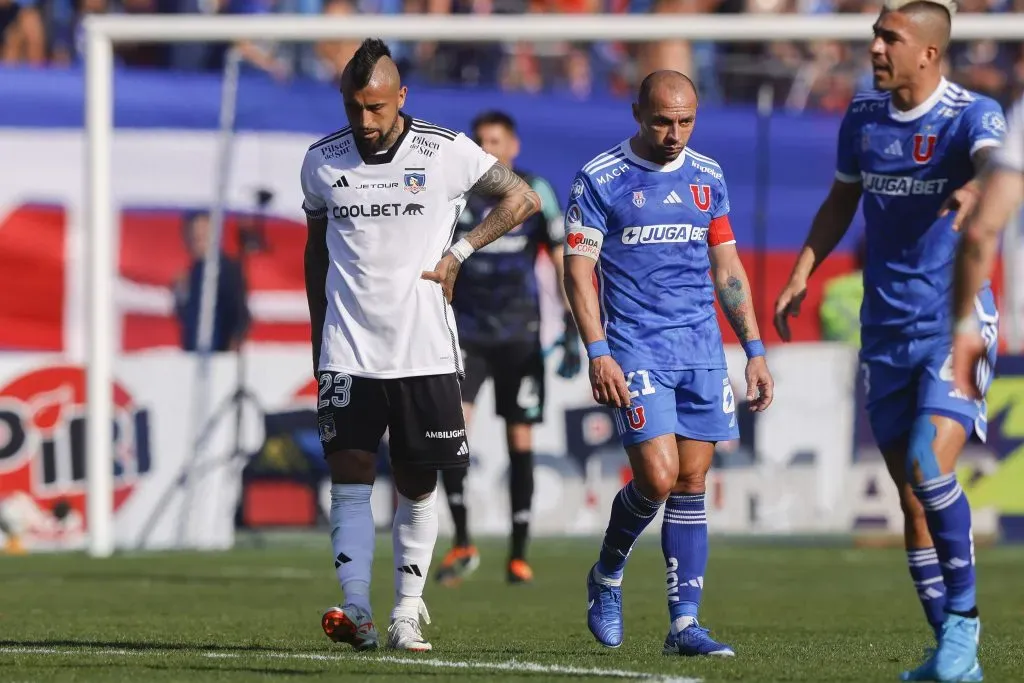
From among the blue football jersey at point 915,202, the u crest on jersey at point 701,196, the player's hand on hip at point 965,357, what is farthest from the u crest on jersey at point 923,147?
the u crest on jersey at point 701,196

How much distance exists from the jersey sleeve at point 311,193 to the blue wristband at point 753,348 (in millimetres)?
1779

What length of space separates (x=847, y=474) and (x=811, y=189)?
2487 mm

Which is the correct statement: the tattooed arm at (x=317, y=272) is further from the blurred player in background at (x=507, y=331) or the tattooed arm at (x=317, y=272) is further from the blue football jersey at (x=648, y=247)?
the blurred player in background at (x=507, y=331)

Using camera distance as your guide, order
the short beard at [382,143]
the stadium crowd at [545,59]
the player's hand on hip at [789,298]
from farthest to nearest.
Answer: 1. the stadium crowd at [545,59]
2. the short beard at [382,143]
3. the player's hand on hip at [789,298]

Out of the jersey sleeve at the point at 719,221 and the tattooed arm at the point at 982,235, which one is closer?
the tattooed arm at the point at 982,235

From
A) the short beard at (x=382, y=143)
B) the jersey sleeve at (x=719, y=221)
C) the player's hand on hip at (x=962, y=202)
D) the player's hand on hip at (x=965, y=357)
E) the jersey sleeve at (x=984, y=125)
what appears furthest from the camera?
the jersey sleeve at (x=719, y=221)

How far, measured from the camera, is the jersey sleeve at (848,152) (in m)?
6.97

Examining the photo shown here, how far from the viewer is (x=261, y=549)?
1534 centimetres

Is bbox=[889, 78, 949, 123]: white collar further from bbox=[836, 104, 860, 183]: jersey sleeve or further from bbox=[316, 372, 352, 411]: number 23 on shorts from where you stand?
bbox=[316, 372, 352, 411]: number 23 on shorts

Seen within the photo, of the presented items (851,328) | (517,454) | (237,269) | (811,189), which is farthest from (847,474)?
(237,269)

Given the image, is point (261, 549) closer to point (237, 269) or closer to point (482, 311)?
point (237, 269)

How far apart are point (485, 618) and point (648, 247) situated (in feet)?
8.82

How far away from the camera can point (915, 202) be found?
265 inches

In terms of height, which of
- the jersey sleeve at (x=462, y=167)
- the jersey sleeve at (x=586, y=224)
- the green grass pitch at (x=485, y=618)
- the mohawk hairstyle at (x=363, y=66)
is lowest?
the green grass pitch at (x=485, y=618)
